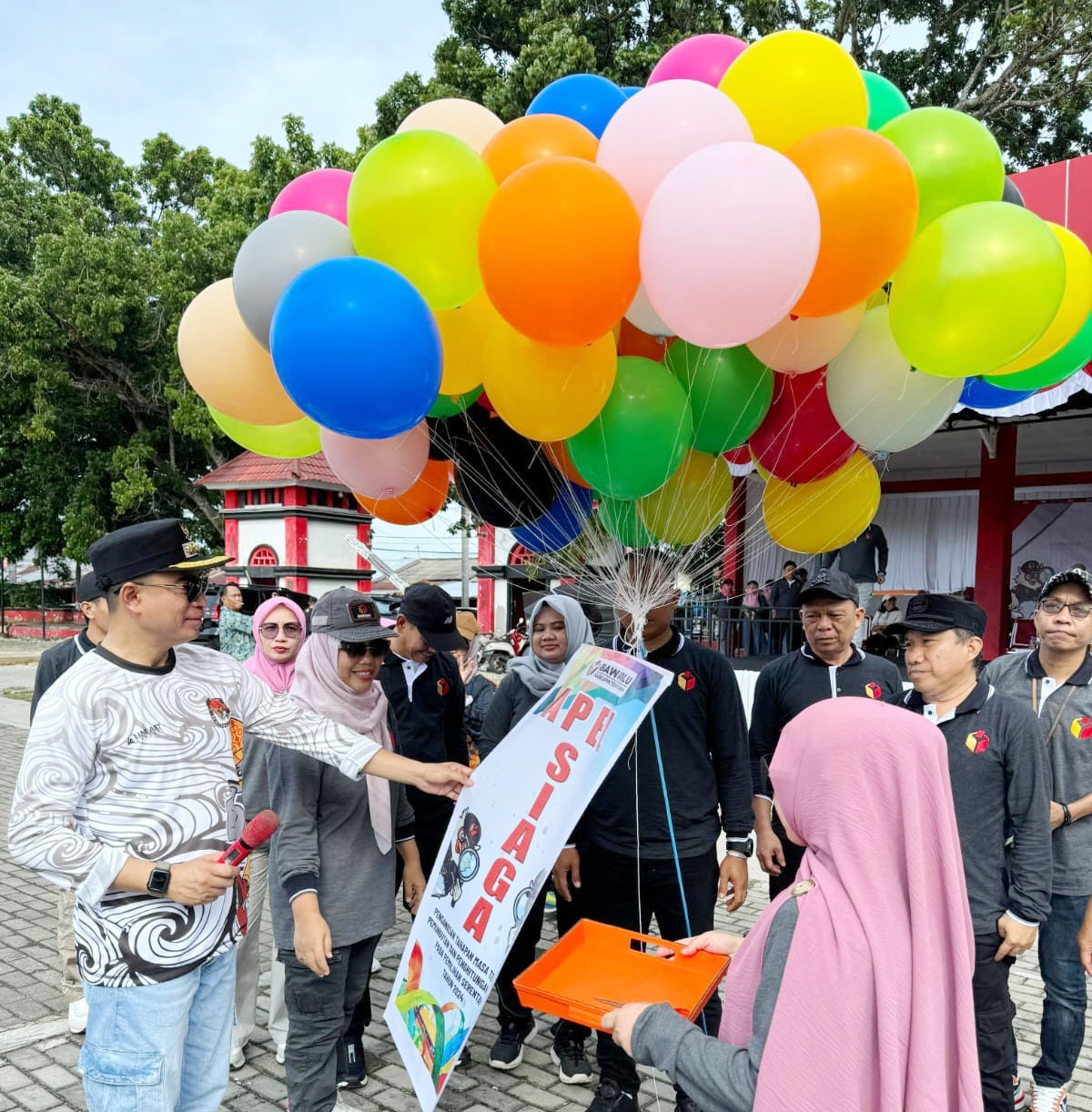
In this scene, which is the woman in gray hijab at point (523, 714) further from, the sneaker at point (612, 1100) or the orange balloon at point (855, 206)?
the orange balloon at point (855, 206)

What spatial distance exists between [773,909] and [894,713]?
43 centimetres

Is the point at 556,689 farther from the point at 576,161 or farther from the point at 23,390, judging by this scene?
the point at 23,390

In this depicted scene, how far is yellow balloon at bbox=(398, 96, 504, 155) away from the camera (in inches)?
115

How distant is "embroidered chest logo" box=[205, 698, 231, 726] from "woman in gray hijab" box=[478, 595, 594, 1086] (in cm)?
145

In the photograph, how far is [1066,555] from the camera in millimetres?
12703

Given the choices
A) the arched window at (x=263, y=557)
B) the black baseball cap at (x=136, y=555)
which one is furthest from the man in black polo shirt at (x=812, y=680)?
the arched window at (x=263, y=557)

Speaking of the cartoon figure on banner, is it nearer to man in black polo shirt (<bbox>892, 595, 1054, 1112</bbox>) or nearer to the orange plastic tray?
the orange plastic tray

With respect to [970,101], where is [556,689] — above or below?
below

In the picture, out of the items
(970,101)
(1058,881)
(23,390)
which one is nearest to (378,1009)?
(1058,881)

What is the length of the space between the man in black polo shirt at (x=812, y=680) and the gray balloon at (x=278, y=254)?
234 centimetres

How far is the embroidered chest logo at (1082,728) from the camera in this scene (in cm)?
305

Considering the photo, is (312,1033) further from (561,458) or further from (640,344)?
(640,344)

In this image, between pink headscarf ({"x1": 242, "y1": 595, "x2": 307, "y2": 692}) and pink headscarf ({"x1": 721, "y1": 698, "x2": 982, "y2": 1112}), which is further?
pink headscarf ({"x1": 242, "y1": 595, "x2": 307, "y2": 692})

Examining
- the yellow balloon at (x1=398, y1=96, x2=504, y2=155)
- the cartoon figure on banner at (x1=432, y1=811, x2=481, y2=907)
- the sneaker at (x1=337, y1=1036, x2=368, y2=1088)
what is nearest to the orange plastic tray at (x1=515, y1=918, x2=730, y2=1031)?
the cartoon figure on banner at (x1=432, y1=811, x2=481, y2=907)
